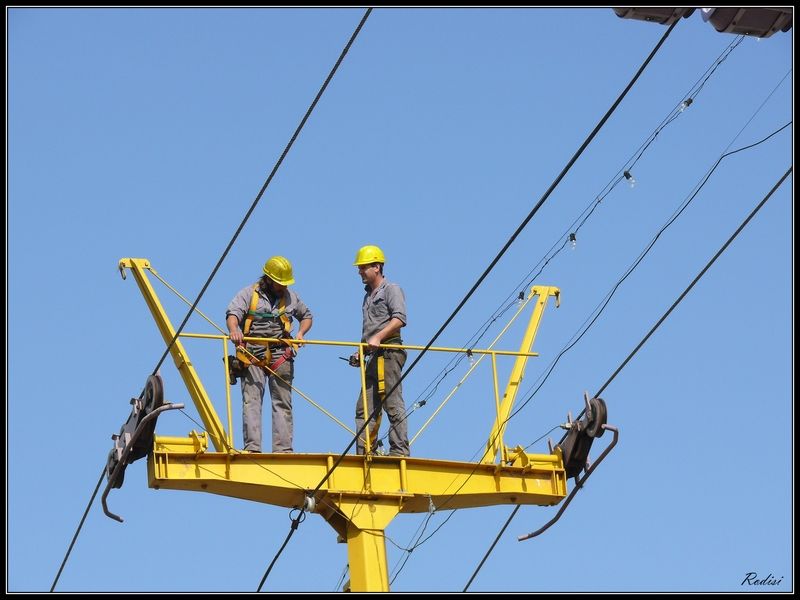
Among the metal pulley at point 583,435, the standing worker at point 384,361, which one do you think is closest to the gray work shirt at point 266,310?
the standing worker at point 384,361

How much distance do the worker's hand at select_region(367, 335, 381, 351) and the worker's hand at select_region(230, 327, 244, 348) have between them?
124 centimetres

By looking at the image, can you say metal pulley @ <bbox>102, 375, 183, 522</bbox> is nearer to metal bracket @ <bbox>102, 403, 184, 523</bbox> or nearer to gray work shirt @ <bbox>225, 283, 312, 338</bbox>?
metal bracket @ <bbox>102, 403, 184, 523</bbox>

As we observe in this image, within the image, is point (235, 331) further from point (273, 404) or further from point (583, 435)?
point (583, 435)

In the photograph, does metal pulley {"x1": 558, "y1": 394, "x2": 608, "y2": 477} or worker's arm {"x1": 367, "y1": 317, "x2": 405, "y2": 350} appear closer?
metal pulley {"x1": 558, "y1": 394, "x2": 608, "y2": 477}

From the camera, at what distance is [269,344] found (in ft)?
63.0

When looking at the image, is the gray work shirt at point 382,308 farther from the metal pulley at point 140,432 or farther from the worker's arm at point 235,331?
the metal pulley at point 140,432

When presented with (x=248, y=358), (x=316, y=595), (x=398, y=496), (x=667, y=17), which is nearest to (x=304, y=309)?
(x=248, y=358)

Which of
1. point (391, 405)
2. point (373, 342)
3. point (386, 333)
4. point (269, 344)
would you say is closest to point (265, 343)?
point (269, 344)

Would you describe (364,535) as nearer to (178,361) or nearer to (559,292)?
(178,361)

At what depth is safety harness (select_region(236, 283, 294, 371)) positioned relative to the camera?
18984mm

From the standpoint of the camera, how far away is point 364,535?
18547mm

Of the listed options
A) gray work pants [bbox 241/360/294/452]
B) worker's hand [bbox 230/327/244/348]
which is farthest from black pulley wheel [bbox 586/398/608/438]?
worker's hand [bbox 230/327/244/348]

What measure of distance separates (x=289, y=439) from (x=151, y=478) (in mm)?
1523

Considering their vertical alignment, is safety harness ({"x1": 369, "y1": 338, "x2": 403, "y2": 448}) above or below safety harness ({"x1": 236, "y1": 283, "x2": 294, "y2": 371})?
below
